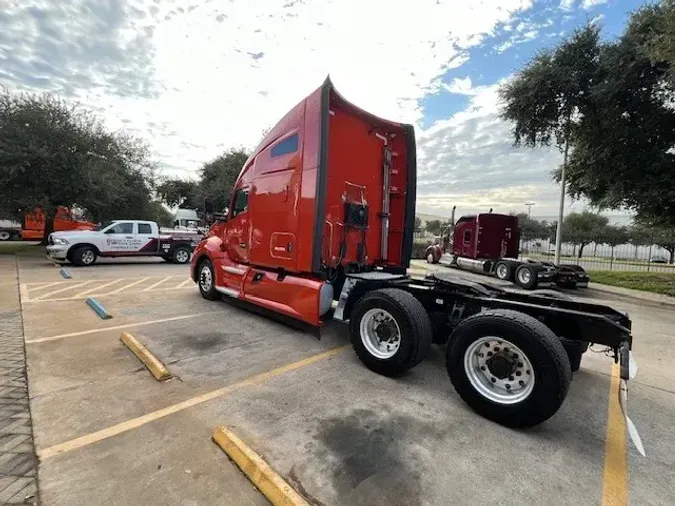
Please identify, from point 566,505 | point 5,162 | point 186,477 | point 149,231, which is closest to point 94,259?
point 149,231

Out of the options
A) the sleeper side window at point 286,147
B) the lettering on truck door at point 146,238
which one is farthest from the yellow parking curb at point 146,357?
the lettering on truck door at point 146,238

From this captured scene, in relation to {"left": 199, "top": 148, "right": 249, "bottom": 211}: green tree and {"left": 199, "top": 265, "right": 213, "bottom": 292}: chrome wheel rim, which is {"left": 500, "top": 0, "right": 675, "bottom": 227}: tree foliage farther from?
{"left": 199, "top": 148, "right": 249, "bottom": 211}: green tree

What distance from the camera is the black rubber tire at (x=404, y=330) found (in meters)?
3.91

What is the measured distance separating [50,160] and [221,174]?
2448 cm

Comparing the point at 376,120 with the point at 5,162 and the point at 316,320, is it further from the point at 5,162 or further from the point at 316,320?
the point at 5,162

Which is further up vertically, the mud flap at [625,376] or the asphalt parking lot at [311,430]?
the mud flap at [625,376]

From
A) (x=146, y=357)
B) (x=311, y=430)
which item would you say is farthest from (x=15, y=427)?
(x=311, y=430)

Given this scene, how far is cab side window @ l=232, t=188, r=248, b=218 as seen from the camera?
6.84 meters

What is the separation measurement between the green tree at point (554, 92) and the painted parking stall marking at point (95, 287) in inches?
543

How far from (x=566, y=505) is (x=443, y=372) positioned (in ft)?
6.90

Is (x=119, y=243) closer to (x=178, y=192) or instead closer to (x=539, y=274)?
(x=539, y=274)

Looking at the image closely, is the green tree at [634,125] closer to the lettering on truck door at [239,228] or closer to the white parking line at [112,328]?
the lettering on truck door at [239,228]

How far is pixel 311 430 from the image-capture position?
302 centimetres

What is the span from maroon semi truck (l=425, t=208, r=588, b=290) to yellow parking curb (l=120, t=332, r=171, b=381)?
11.6 metres
